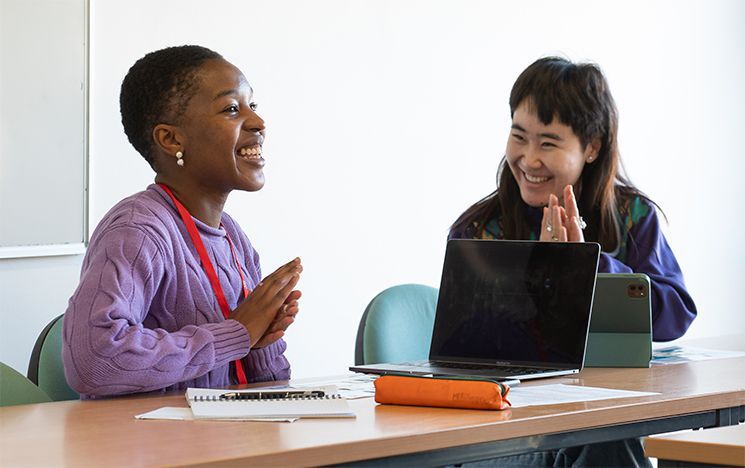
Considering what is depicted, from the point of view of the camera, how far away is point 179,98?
200 centimetres

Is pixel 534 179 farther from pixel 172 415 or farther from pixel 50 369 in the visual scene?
pixel 172 415

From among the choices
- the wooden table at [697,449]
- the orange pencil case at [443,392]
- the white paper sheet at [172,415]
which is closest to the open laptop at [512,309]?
the orange pencil case at [443,392]

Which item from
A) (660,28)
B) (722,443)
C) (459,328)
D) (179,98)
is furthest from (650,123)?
(722,443)

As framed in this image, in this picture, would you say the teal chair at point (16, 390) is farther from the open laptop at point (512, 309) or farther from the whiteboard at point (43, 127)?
the whiteboard at point (43, 127)

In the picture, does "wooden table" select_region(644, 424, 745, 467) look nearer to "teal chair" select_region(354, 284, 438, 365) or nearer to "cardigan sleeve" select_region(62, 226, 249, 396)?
"cardigan sleeve" select_region(62, 226, 249, 396)

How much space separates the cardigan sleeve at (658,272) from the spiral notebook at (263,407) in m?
1.04

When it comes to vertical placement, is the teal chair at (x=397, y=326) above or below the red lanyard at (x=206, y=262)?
below

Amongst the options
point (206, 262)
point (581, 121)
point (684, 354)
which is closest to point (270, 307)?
point (206, 262)

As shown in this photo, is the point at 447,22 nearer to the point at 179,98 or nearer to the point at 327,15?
the point at 327,15

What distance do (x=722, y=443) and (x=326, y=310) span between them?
7.55 feet

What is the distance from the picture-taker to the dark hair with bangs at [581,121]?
2.66 metres

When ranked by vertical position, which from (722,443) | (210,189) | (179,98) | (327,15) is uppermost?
(327,15)

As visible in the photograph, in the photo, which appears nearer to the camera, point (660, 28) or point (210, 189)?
point (210, 189)

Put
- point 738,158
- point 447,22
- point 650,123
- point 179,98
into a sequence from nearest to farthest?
point 179,98
point 447,22
point 650,123
point 738,158
